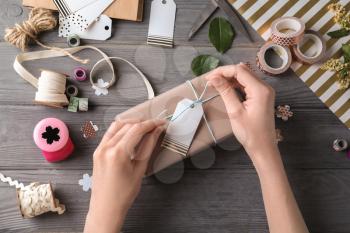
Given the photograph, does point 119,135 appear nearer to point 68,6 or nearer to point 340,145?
point 68,6

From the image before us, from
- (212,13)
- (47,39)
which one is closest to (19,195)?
(47,39)

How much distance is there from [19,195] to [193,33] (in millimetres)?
636

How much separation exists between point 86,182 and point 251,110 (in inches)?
18.6

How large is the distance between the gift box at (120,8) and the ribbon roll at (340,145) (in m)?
0.65

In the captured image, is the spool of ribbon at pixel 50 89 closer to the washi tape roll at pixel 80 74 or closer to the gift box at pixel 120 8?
the washi tape roll at pixel 80 74

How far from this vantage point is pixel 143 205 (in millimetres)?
1172

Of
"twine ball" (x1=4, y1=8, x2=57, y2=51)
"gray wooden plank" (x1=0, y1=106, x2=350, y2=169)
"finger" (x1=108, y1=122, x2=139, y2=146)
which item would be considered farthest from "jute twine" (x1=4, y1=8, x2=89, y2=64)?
"finger" (x1=108, y1=122, x2=139, y2=146)

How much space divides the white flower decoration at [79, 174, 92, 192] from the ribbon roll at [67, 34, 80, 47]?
36cm

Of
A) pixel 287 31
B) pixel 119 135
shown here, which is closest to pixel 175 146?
pixel 119 135

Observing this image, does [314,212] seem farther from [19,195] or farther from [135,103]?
[19,195]

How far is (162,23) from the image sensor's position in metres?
1.25

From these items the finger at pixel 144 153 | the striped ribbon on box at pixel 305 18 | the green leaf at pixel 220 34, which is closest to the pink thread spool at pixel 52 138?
the finger at pixel 144 153

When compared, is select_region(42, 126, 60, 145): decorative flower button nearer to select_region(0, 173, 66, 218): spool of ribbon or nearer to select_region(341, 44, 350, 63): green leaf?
select_region(0, 173, 66, 218): spool of ribbon

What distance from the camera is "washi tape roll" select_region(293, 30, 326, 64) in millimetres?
1219
